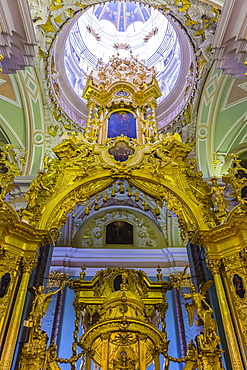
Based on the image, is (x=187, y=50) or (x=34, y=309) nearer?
(x=34, y=309)

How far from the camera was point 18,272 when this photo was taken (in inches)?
230

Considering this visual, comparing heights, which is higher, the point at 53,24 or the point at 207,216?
the point at 53,24

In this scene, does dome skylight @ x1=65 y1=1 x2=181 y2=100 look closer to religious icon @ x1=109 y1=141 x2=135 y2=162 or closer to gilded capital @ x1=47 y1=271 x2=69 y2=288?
religious icon @ x1=109 y1=141 x2=135 y2=162

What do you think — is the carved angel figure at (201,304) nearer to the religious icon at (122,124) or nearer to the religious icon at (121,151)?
the religious icon at (121,151)

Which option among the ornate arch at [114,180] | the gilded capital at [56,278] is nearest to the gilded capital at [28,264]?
the ornate arch at [114,180]

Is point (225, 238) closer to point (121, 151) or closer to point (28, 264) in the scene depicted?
point (121, 151)

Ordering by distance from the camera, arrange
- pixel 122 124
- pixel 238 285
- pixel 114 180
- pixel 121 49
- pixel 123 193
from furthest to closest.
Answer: pixel 121 49 < pixel 122 124 < pixel 123 193 < pixel 114 180 < pixel 238 285

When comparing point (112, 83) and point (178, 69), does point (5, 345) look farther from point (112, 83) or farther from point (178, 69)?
point (178, 69)

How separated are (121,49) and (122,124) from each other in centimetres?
786

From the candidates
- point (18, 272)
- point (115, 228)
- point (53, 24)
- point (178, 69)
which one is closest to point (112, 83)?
point (53, 24)

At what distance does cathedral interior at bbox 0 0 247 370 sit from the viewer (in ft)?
18.3

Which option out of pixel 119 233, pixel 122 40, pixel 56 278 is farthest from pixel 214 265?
pixel 122 40

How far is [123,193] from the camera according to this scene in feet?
25.9

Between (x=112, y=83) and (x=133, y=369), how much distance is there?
859 cm
